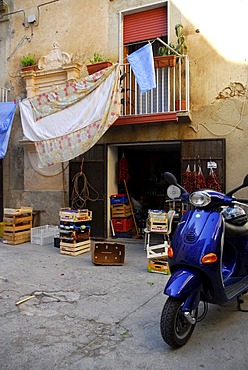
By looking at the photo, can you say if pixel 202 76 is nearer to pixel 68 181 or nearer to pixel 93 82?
pixel 93 82

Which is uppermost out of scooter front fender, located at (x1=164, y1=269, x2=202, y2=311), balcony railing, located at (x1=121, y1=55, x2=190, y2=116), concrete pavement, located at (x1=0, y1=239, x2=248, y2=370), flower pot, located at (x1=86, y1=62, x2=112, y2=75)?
flower pot, located at (x1=86, y1=62, x2=112, y2=75)

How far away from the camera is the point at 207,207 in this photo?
10.3 ft

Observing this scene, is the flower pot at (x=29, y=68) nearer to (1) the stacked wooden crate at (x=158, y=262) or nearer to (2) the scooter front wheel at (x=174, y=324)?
(1) the stacked wooden crate at (x=158, y=262)

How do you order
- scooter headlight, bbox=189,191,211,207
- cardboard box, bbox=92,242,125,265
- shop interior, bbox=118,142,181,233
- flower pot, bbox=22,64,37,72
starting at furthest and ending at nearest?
shop interior, bbox=118,142,181,233 → flower pot, bbox=22,64,37,72 → cardboard box, bbox=92,242,125,265 → scooter headlight, bbox=189,191,211,207

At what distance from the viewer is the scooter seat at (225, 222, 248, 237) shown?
3343 millimetres

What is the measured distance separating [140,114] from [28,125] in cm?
242

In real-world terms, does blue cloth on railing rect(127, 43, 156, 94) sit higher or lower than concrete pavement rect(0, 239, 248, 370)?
higher

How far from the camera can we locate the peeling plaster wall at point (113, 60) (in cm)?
673

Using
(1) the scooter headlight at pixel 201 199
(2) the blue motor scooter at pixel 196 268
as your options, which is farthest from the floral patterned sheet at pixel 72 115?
(1) the scooter headlight at pixel 201 199

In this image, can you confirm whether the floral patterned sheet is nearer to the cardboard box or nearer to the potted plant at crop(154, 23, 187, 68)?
the potted plant at crop(154, 23, 187, 68)

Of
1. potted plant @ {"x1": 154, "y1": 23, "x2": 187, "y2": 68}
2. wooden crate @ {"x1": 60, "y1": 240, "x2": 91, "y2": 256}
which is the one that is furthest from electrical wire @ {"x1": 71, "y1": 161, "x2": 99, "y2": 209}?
potted plant @ {"x1": 154, "y1": 23, "x2": 187, "y2": 68}

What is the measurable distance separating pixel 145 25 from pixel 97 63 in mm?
1503

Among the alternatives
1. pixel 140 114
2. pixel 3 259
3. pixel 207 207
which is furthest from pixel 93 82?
pixel 207 207

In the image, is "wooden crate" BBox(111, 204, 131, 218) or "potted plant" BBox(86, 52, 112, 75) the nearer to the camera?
"potted plant" BBox(86, 52, 112, 75)
